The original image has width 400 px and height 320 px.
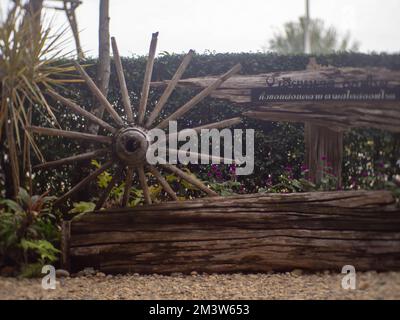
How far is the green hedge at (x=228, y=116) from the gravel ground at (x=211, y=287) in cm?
83

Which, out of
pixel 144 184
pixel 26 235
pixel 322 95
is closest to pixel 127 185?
pixel 144 184

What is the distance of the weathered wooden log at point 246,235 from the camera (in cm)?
343

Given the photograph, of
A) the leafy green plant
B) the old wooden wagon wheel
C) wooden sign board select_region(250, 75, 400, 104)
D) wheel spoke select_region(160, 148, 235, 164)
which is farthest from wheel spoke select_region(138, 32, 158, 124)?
the leafy green plant

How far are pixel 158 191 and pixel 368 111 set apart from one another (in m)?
1.72

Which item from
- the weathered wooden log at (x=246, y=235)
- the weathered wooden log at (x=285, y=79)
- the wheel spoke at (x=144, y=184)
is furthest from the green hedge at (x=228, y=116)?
the wheel spoke at (x=144, y=184)

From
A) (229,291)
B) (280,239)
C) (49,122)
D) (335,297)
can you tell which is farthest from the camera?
(49,122)

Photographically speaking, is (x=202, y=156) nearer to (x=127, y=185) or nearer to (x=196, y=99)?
(x=196, y=99)

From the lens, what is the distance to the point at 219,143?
401 cm

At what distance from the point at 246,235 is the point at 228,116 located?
1.12m

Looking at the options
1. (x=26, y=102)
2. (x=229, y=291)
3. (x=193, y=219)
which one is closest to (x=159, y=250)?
(x=193, y=219)

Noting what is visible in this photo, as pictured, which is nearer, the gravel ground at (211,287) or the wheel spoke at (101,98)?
the gravel ground at (211,287)

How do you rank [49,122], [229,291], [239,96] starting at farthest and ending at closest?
[49,122] → [239,96] → [229,291]

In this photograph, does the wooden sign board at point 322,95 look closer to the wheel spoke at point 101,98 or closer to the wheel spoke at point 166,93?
the wheel spoke at point 166,93

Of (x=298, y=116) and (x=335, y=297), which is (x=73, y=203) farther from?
(x=335, y=297)
